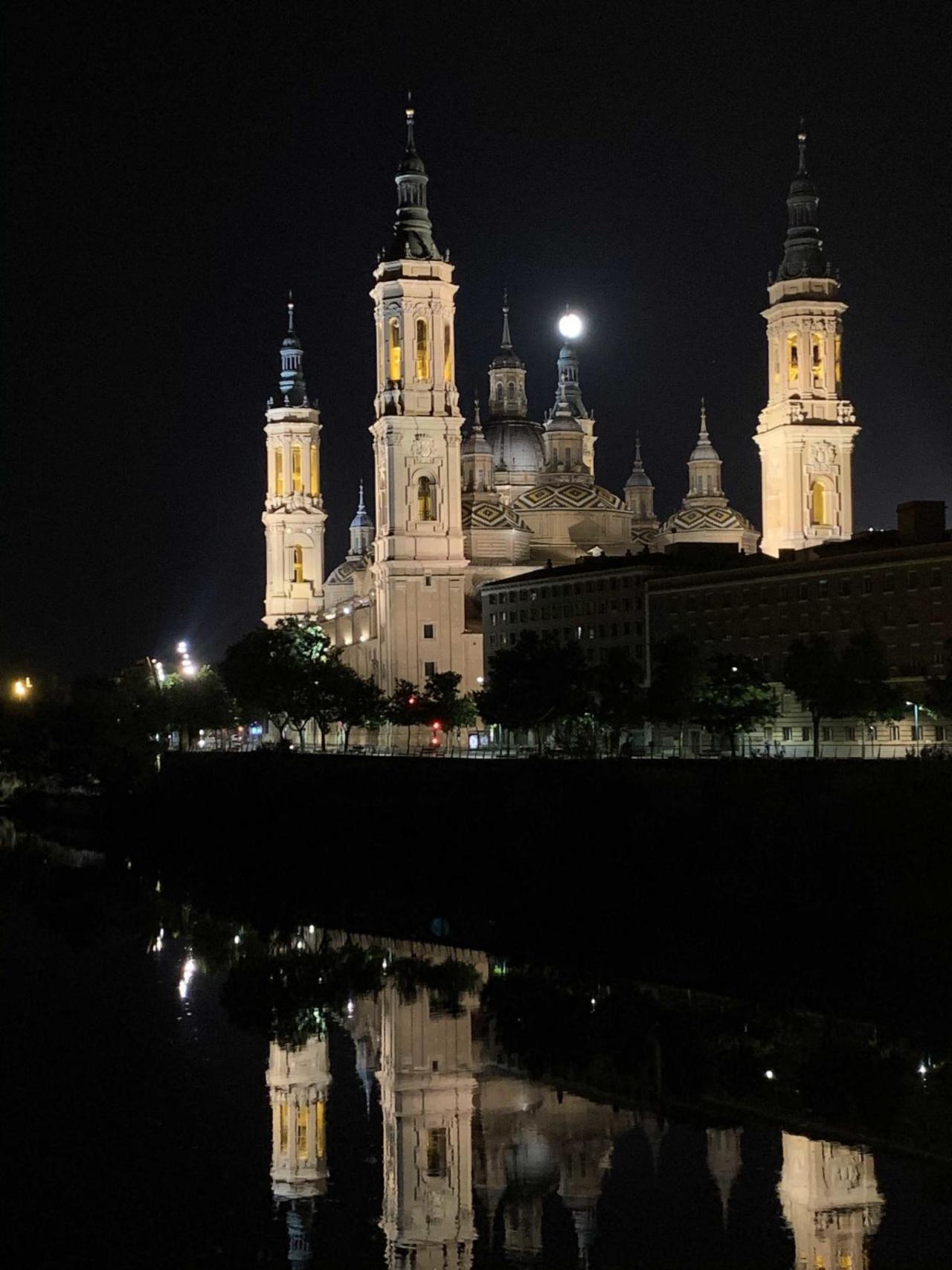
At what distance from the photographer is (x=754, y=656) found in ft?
295

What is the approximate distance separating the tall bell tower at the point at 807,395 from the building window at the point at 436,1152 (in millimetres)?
76853

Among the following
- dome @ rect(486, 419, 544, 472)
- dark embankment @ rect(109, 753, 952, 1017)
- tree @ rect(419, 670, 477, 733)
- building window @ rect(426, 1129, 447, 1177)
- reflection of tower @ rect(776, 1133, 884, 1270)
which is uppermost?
dome @ rect(486, 419, 544, 472)

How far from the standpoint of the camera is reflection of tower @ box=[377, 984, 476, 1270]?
30.0 metres

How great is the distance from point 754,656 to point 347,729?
23.7 metres

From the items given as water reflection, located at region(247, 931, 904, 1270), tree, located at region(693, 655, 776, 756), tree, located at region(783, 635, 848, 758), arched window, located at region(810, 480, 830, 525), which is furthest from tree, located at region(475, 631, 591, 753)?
water reflection, located at region(247, 931, 904, 1270)

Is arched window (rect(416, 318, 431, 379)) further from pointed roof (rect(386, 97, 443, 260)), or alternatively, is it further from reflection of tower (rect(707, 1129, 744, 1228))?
reflection of tower (rect(707, 1129, 744, 1228))

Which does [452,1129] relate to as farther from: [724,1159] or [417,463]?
[417,463]

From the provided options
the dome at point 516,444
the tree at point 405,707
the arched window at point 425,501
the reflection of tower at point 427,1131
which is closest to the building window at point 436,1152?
the reflection of tower at point 427,1131

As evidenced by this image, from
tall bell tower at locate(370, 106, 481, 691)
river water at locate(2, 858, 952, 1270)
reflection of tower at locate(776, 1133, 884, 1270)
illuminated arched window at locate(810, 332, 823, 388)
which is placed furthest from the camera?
illuminated arched window at locate(810, 332, 823, 388)

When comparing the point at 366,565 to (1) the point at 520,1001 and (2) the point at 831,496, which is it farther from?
(1) the point at 520,1001

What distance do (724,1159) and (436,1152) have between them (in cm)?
463

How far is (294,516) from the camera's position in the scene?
14325 cm

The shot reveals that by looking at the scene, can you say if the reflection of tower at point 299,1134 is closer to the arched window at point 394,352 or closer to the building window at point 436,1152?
the building window at point 436,1152

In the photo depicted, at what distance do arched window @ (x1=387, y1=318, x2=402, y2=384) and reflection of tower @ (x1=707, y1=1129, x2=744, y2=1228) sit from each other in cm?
7564
